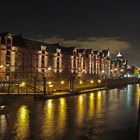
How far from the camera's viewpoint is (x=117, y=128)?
23516 millimetres

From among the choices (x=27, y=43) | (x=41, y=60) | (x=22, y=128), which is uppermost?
(x=27, y=43)

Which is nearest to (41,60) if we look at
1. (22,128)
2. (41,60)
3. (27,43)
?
(41,60)

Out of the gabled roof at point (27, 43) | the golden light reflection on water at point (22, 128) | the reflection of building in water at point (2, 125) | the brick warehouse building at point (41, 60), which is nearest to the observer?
the golden light reflection on water at point (22, 128)

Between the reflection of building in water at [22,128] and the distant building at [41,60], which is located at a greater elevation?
the distant building at [41,60]

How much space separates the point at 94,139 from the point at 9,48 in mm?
69034

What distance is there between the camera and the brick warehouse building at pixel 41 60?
83.7m

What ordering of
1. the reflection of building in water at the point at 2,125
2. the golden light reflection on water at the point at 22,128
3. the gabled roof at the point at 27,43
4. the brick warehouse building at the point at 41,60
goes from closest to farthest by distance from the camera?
the golden light reflection on water at the point at 22,128, the reflection of building in water at the point at 2,125, the brick warehouse building at the point at 41,60, the gabled roof at the point at 27,43

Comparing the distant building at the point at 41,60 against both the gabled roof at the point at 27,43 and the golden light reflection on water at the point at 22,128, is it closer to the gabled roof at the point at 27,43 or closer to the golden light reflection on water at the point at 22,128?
the gabled roof at the point at 27,43

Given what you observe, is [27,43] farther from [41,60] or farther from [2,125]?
[2,125]

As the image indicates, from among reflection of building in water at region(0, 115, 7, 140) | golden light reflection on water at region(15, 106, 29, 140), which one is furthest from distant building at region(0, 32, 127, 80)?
golden light reflection on water at region(15, 106, 29, 140)

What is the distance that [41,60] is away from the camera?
102m

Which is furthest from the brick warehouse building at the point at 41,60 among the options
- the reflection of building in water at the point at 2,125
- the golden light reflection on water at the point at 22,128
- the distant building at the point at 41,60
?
the golden light reflection on water at the point at 22,128

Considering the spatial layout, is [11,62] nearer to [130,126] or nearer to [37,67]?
[37,67]

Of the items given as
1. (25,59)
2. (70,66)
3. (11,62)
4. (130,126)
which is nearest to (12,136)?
(130,126)
